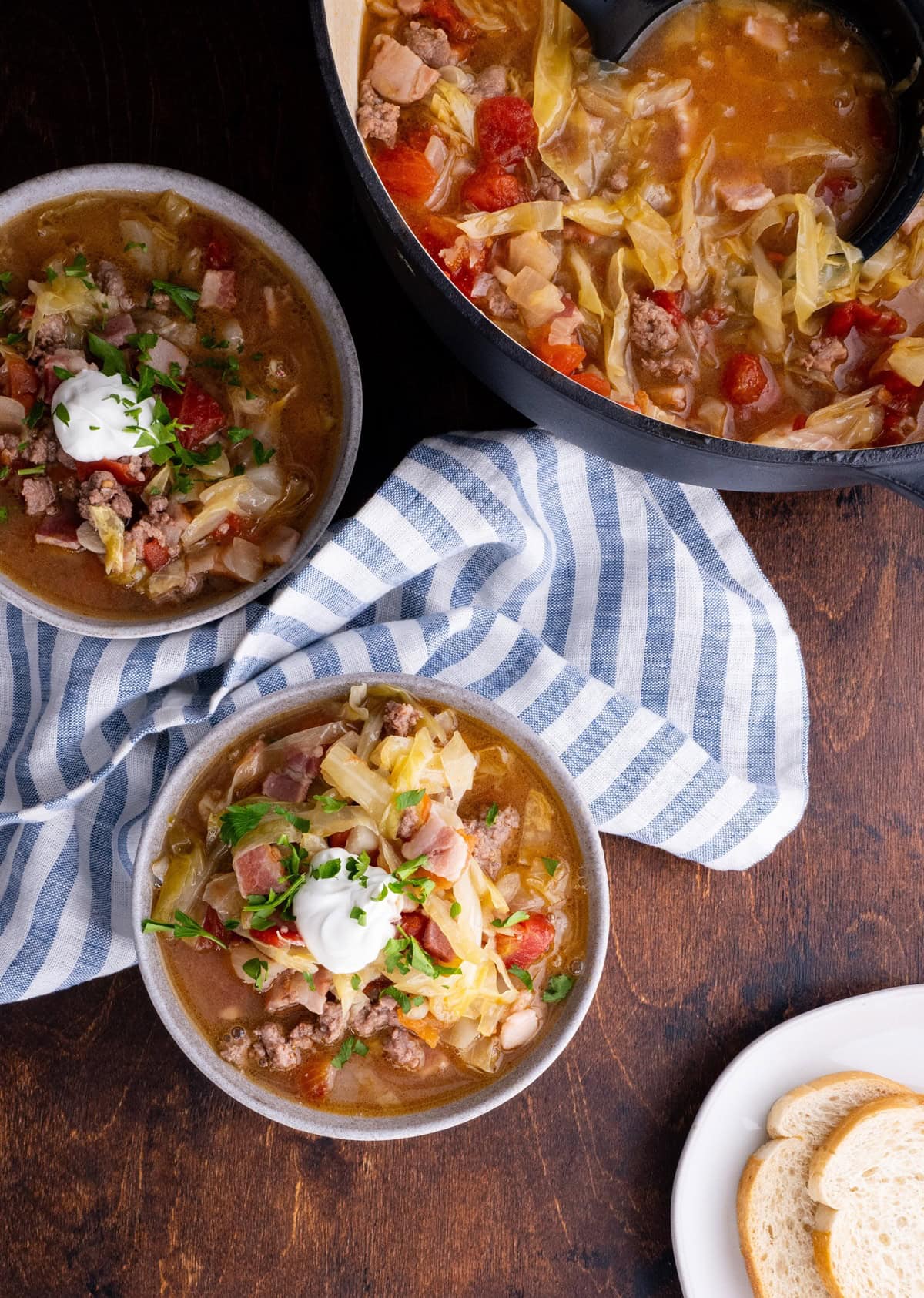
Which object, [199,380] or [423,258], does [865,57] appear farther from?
[199,380]

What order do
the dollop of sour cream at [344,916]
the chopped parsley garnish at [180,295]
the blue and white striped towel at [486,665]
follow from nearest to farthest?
the dollop of sour cream at [344,916] → the chopped parsley garnish at [180,295] → the blue and white striped towel at [486,665]

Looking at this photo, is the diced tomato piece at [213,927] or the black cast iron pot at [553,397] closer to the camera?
the black cast iron pot at [553,397]

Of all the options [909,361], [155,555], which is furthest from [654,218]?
[155,555]

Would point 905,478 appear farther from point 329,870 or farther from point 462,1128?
point 462,1128

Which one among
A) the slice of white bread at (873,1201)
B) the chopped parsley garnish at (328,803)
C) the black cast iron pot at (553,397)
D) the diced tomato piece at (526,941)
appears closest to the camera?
the black cast iron pot at (553,397)

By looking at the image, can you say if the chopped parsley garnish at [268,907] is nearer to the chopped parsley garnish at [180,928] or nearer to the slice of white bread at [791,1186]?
the chopped parsley garnish at [180,928]

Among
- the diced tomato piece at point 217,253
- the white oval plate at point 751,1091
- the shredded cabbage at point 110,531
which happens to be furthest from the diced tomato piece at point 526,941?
the diced tomato piece at point 217,253

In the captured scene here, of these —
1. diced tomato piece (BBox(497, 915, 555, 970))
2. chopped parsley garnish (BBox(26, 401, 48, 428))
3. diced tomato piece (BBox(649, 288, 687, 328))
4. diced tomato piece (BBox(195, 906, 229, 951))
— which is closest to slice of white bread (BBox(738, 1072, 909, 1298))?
diced tomato piece (BBox(497, 915, 555, 970))
